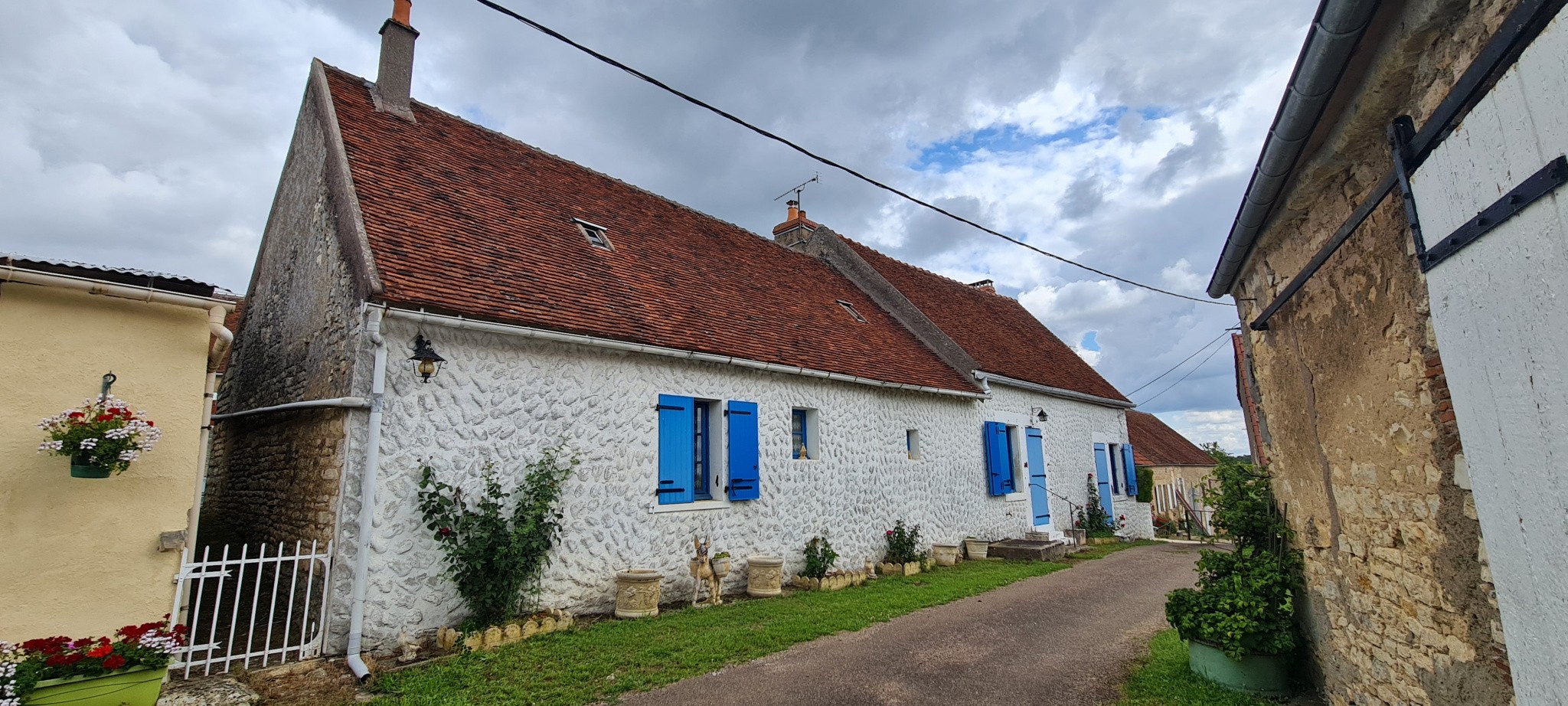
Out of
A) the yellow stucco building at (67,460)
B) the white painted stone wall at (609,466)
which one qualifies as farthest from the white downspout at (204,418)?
the white painted stone wall at (609,466)

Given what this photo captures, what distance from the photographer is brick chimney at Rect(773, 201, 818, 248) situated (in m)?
16.6

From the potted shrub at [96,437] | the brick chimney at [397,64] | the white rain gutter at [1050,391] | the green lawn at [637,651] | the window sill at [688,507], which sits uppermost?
the brick chimney at [397,64]

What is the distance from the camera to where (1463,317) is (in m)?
2.42

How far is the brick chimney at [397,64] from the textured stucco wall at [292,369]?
2.86ft

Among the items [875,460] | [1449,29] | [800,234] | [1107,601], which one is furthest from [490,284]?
[800,234]

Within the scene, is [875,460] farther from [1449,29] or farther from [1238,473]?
[1449,29]

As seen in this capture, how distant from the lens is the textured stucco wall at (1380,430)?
2629 mm

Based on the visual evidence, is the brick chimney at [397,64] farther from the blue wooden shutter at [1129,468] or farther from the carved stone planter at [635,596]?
the blue wooden shutter at [1129,468]

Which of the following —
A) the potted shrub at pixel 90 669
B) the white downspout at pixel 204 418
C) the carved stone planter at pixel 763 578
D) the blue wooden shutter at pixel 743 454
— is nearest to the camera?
the potted shrub at pixel 90 669

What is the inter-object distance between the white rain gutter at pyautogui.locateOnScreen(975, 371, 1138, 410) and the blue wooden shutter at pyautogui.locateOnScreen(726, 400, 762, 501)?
6037 millimetres

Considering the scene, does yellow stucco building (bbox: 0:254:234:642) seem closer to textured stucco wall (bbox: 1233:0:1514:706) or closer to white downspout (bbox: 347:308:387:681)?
white downspout (bbox: 347:308:387:681)

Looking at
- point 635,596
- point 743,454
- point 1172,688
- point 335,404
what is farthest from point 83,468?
point 1172,688

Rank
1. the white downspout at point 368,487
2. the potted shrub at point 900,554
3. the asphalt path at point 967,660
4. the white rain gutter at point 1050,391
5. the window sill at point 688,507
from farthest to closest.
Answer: the white rain gutter at point 1050,391
the potted shrub at point 900,554
the window sill at point 688,507
the white downspout at point 368,487
the asphalt path at point 967,660

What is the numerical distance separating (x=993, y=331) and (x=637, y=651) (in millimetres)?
13373
